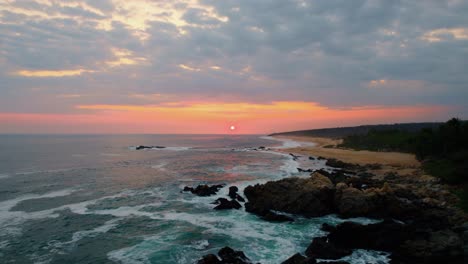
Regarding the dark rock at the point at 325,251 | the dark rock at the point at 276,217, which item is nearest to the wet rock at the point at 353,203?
the dark rock at the point at 276,217

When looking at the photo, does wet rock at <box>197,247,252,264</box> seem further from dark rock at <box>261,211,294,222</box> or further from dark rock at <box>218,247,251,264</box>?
dark rock at <box>261,211,294,222</box>

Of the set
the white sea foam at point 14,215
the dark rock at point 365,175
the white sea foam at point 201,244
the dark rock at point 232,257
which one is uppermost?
the dark rock at point 365,175

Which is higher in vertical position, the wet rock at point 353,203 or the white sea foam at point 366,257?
the wet rock at point 353,203

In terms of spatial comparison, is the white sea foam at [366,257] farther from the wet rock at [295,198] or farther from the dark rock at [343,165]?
the dark rock at [343,165]

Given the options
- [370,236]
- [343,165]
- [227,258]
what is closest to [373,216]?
[370,236]

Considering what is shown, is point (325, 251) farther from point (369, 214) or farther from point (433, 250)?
point (369, 214)

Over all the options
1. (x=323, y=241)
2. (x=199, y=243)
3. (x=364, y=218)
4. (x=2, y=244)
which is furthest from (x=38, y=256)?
(x=364, y=218)
